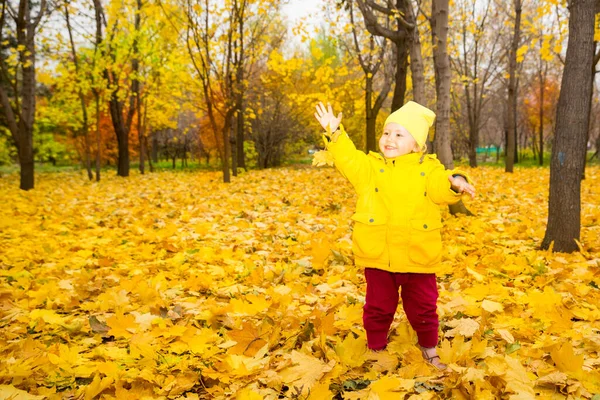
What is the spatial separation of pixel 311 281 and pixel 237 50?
10936mm

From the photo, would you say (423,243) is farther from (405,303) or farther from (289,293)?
(289,293)

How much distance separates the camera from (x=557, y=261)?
147 inches

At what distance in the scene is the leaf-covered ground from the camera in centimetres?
196

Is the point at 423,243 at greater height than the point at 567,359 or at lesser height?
greater

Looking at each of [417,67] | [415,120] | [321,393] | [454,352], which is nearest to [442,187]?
[415,120]

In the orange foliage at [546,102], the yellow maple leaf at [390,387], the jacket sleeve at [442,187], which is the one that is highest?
the orange foliage at [546,102]

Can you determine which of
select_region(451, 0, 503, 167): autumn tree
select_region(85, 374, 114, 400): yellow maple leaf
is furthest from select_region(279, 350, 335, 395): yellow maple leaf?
select_region(451, 0, 503, 167): autumn tree

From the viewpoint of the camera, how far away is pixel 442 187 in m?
2.09

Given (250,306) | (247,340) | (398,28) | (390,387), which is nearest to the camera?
(390,387)

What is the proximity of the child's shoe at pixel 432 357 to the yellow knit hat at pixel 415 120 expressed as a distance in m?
1.10

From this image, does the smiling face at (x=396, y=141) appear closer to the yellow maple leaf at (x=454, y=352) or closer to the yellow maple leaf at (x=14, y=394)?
the yellow maple leaf at (x=454, y=352)

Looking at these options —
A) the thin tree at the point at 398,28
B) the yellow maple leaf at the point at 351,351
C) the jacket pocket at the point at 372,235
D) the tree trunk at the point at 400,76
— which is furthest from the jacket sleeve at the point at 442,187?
the tree trunk at the point at 400,76

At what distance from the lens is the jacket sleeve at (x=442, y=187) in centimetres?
206

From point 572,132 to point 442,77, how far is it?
2378 millimetres
